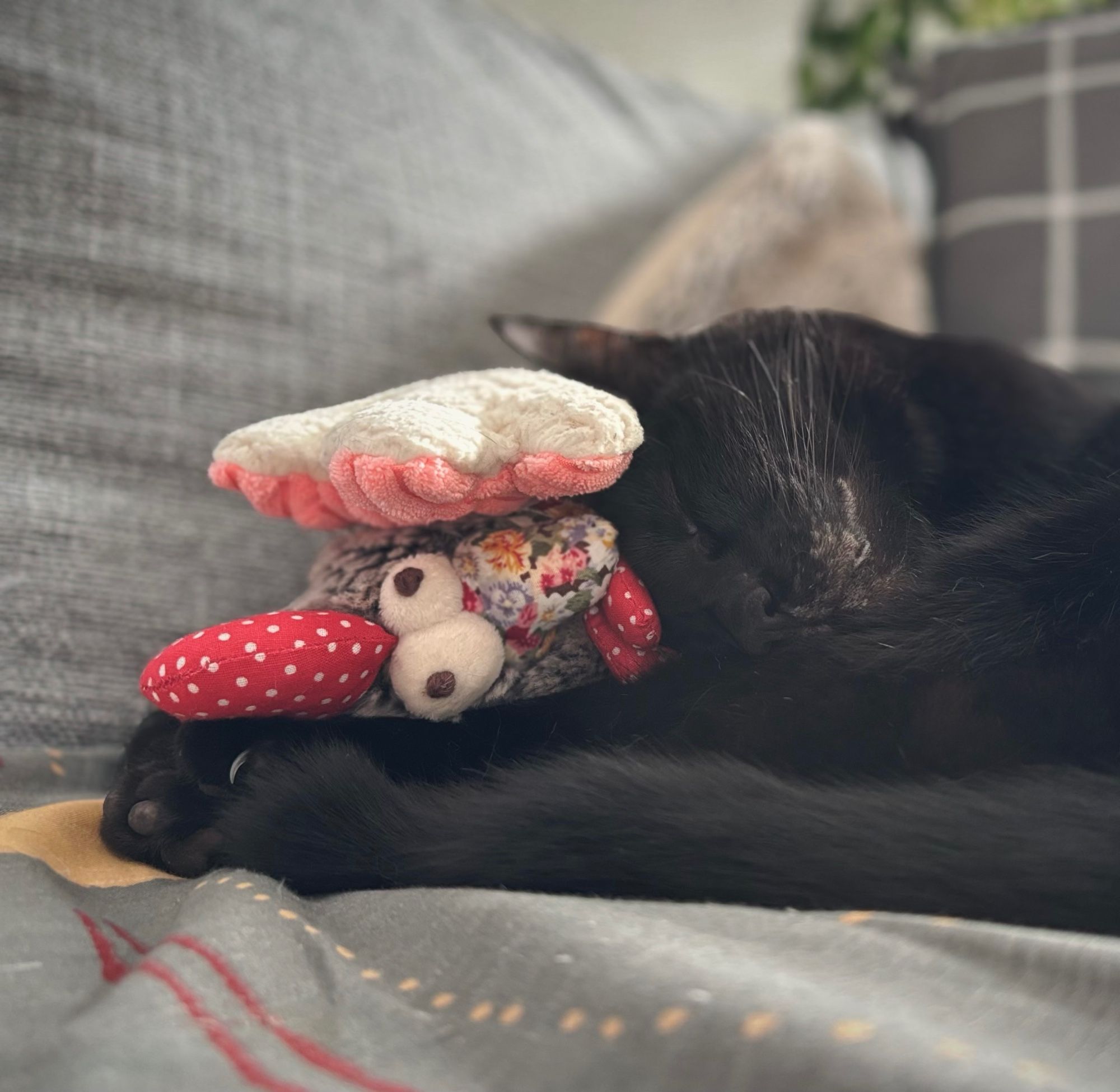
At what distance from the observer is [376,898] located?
18.8 inches

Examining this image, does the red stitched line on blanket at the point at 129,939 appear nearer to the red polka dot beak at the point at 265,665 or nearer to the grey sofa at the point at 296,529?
the grey sofa at the point at 296,529

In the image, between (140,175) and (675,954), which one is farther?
(140,175)

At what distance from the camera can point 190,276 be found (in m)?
0.84

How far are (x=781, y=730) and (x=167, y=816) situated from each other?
→ 37cm

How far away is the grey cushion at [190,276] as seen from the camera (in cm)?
75

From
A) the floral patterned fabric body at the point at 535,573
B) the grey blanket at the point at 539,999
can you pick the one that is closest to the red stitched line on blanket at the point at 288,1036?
the grey blanket at the point at 539,999

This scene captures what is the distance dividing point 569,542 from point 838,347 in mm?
252

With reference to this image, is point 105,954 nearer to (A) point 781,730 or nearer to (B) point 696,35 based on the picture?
(A) point 781,730

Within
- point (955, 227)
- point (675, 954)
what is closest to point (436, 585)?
point (675, 954)

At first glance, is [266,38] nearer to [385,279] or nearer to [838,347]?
[385,279]

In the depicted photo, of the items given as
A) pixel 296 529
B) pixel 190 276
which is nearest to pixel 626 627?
pixel 296 529

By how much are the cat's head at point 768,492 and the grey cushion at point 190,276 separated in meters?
0.41

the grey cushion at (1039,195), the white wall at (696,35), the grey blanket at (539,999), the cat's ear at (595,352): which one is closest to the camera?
the grey blanket at (539,999)

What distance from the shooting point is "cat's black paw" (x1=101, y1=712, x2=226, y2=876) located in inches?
21.1
